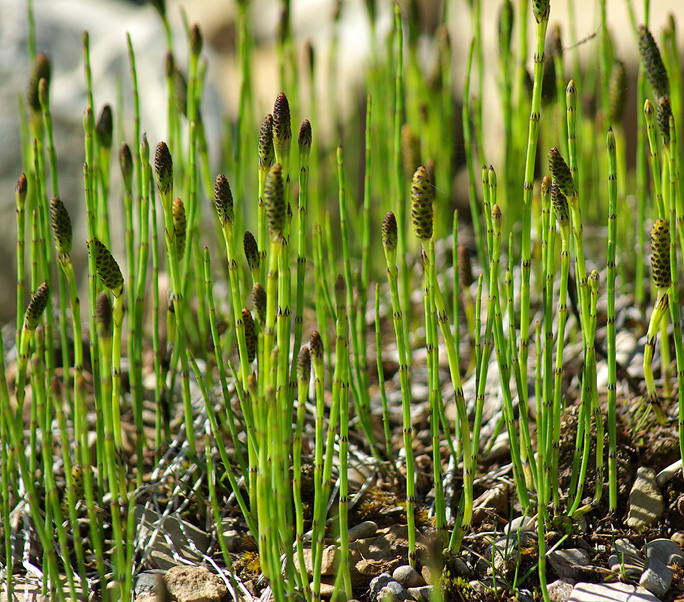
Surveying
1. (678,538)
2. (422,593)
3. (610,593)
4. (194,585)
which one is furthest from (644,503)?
(194,585)

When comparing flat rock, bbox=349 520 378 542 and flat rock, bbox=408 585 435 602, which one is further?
flat rock, bbox=349 520 378 542

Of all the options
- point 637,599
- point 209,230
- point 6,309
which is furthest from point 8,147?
point 637,599

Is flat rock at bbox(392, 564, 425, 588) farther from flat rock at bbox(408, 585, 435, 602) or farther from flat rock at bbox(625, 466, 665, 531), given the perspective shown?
flat rock at bbox(625, 466, 665, 531)

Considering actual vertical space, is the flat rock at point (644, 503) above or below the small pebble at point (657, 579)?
above

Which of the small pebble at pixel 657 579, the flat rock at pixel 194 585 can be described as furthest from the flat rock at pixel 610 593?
the flat rock at pixel 194 585

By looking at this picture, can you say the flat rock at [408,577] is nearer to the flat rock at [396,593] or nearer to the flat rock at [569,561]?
the flat rock at [396,593]

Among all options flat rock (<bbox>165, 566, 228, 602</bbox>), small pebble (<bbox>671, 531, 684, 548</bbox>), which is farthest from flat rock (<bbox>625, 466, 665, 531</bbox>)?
flat rock (<bbox>165, 566, 228, 602</bbox>)

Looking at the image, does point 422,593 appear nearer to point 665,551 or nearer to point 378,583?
point 378,583
